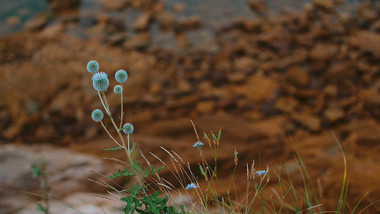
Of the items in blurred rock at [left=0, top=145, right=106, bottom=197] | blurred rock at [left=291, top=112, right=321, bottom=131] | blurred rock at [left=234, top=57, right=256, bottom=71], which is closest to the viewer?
blurred rock at [left=0, top=145, right=106, bottom=197]

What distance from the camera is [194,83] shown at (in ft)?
8.22

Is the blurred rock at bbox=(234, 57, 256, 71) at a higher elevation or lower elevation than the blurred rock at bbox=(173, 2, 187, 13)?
lower

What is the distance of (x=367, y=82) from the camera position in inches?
95.7

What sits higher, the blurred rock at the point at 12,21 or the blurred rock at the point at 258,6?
the blurred rock at the point at 12,21

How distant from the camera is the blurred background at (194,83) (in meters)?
2.03

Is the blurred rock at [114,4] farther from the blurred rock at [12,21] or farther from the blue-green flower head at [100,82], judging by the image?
the blue-green flower head at [100,82]

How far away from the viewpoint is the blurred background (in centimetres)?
203

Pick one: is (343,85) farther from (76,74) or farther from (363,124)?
(76,74)

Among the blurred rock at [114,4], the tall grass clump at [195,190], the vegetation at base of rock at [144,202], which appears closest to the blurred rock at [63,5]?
the blurred rock at [114,4]

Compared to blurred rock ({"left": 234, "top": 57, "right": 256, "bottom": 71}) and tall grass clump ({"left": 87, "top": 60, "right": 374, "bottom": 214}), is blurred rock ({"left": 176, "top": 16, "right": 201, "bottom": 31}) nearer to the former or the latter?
blurred rock ({"left": 234, "top": 57, "right": 256, "bottom": 71})

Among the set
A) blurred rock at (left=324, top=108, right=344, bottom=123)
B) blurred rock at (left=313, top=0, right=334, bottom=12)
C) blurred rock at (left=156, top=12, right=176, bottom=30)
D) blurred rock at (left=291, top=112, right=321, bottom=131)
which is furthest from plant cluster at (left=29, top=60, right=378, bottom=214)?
blurred rock at (left=313, top=0, right=334, bottom=12)

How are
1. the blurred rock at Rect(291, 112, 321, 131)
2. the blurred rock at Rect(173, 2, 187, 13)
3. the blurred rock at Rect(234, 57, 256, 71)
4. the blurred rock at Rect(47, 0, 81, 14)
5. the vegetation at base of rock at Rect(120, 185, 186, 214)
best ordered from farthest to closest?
the blurred rock at Rect(173, 2, 187, 13) → the blurred rock at Rect(47, 0, 81, 14) → the blurred rock at Rect(234, 57, 256, 71) → the blurred rock at Rect(291, 112, 321, 131) → the vegetation at base of rock at Rect(120, 185, 186, 214)

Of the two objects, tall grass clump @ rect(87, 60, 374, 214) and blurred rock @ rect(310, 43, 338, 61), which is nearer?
tall grass clump @ rect(87, 60, 374, 214)

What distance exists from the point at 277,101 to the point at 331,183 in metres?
0.74
